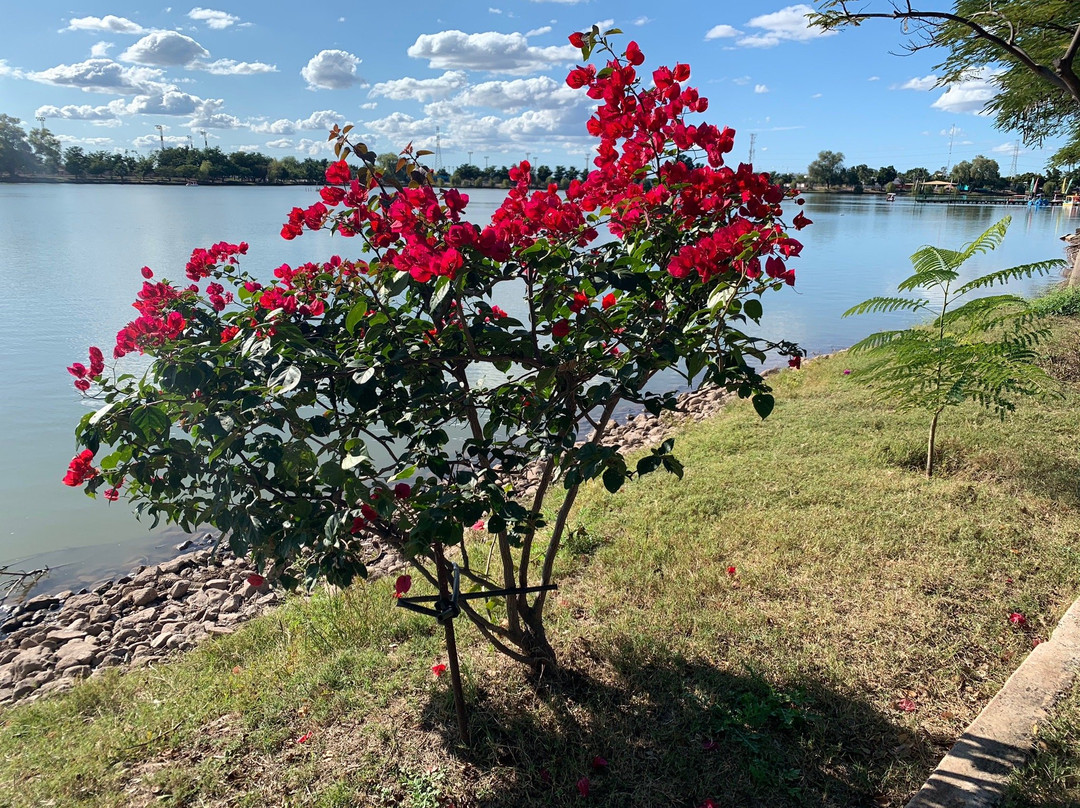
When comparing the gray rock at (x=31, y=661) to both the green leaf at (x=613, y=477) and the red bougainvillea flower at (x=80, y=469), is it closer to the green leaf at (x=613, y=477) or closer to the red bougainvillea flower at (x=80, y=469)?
the red bougainvillea flower at (x=80, y=469)

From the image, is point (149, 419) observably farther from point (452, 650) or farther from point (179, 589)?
point (179, 589)

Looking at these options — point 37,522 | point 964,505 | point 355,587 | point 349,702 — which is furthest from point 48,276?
point 964,505

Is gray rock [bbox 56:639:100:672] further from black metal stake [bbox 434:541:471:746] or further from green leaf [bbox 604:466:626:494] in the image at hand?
green leaf [bbox 604:466:626:494]

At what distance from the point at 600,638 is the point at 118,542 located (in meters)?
5.59

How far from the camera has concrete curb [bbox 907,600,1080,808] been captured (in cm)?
195

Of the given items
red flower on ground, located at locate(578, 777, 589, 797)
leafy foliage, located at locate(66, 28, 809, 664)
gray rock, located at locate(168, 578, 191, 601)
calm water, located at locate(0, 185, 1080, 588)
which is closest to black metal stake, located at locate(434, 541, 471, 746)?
leafy foliage, located at locate(66, 28, 809, 664)

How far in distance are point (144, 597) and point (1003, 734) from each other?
5.55m

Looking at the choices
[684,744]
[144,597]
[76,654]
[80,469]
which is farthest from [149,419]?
[144,597]

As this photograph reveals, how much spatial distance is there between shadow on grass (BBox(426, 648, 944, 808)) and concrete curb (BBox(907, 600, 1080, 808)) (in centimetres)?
14

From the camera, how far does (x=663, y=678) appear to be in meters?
2.65

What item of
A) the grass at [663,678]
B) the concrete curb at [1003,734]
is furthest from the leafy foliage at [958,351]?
the concrete curb at [1003,734]

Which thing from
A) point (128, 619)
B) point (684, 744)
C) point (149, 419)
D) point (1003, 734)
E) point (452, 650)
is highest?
point (149, 419)

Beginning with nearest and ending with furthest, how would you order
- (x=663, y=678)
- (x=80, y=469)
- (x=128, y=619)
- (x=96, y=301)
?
(x=80, y=469) → (x=663, y=678) → (x=128, y=619) → (x=96, y=301)

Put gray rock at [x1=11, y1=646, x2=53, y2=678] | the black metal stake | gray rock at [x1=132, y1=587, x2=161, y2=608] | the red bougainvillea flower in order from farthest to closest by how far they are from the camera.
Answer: gray rock at [x1=132, y1=587, x2=161, y2=608], gray rock at [x1=11, y1=646, x2=53, y2=678], the black metal stake, the red bougainvillea flower
